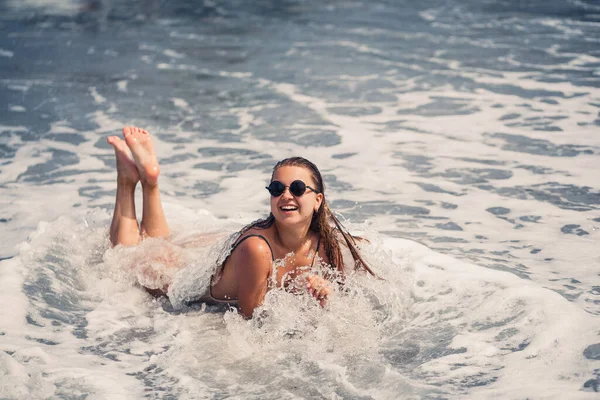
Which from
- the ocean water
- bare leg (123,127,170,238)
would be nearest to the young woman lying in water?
the ocean water

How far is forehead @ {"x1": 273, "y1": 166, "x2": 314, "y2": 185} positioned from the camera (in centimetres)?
464

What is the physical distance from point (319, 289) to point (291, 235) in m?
0.37

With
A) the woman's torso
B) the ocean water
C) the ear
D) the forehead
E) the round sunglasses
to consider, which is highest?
the forehead

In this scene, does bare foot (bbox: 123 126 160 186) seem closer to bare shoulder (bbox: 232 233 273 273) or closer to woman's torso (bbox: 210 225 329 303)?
woman's torso (bbox: 210 225 329 303)

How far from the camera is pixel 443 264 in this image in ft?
18.2

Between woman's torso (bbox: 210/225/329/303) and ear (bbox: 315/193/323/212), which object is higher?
ear (bbox: 315/193/323/212)

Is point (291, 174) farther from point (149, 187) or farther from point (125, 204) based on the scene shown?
point (125, 204)

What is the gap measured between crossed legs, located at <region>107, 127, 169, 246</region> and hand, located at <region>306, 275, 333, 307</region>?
162cm

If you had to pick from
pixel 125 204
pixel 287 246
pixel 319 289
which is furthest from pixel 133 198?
pixel 319 289

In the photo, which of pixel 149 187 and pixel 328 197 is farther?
pixel 328 197

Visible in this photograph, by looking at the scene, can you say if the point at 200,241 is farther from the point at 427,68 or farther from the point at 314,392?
the point at 427,68

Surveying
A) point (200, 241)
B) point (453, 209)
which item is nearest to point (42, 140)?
point (200, 241)

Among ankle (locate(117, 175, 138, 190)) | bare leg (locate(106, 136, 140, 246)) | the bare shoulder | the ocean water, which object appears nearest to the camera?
the ocean water

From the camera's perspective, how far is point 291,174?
4.66m
